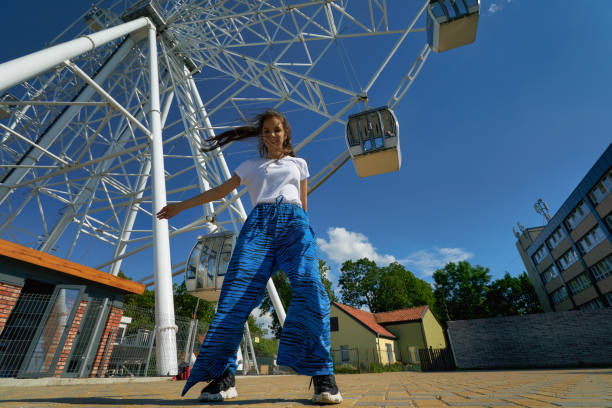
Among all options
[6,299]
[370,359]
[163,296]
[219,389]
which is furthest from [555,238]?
[6,299]

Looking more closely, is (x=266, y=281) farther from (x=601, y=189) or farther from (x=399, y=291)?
(x=399, y=291)

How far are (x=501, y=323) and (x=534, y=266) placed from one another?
2720 cm

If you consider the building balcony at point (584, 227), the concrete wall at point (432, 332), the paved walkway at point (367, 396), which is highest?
the building balcony at point (584, 227)

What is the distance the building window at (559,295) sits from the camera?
34062mm

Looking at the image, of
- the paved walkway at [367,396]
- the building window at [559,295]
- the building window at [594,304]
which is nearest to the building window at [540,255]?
the building window at [559,295]

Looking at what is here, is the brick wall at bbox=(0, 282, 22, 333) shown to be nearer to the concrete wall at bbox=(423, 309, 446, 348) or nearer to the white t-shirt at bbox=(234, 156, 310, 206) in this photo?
the white t-shirt at bbox=(234, 156, 310, 206)

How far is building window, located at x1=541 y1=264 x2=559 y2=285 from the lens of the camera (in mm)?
35072

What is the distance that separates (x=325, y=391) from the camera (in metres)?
Answer: 1.52

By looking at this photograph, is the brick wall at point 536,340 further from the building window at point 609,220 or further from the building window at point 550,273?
the building window at point 550,273

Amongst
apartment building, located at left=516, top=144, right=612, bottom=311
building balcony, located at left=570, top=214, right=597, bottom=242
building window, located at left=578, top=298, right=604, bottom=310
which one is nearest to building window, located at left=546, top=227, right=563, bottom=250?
apartment building, located at left=516, top=144, right=612, bottom=311

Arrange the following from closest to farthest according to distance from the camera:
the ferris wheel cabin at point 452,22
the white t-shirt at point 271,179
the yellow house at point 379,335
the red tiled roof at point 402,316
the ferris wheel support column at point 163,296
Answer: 1. the white t-shirt at point 271,179
2. the ferris wheel support column at point 163,296
3. the ferris wheel cabin at point 452,22
4. the yellow house at point 379,335
5. the red tiled roof at point 402,316

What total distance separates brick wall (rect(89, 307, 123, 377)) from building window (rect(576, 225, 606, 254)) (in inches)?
1302

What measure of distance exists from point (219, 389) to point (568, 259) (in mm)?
41624

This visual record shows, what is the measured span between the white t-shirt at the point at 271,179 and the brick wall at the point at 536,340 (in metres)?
22.7
